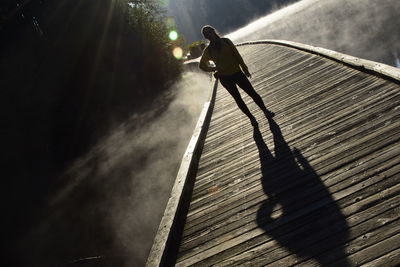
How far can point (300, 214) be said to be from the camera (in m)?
3.70

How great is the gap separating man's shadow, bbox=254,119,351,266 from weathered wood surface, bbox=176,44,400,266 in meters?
0.01

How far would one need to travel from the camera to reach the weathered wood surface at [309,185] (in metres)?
3.17

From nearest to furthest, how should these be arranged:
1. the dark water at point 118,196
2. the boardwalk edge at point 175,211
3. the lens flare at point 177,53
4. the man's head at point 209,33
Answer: the boardwalk edge at point 175,211 < the man's head at point 209,33 < the dark water at point 118,196 < the lens flare at point 177,53

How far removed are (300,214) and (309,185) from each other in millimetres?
545

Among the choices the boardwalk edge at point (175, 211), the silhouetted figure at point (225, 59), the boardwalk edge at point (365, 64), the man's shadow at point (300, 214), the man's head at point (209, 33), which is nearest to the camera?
the man's shadow at point (300, 214)

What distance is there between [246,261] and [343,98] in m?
3.79

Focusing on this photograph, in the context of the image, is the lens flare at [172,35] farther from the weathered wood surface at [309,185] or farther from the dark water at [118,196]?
the weathered wood surface at [309,185]

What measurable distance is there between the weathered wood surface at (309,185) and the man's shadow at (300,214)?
10mm

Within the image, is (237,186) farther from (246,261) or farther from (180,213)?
(246,261)

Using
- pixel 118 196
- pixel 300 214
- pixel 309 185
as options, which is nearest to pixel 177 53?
pixel 118 196

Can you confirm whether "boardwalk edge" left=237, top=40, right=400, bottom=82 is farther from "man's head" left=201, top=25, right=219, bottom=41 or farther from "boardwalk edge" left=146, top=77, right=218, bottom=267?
"boardwalk edge" left=146, top=77, right=218, bottom=267

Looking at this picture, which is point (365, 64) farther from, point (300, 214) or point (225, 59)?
point (300, 214)

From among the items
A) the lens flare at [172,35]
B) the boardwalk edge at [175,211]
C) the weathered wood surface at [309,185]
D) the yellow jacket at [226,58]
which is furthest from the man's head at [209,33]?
the lens flare at [172,35]

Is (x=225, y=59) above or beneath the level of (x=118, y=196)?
above
